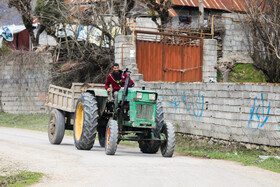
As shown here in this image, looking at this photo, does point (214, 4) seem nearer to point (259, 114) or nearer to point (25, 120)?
point (25, 120)

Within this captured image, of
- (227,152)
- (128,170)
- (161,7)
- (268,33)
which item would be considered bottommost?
(227,152)

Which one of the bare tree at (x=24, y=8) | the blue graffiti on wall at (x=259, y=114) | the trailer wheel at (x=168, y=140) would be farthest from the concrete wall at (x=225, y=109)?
the bare tree at (x=24, y=8)

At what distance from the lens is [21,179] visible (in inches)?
356

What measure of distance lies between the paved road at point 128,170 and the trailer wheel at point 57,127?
2.54 m

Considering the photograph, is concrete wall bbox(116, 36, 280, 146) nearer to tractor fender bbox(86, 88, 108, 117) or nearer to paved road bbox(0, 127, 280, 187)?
paved road bbox(0, 127, 280, 187)

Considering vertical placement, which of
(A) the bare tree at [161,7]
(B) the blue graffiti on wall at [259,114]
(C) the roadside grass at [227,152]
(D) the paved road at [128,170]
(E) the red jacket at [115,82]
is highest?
(A) the bare tree at [161,7]

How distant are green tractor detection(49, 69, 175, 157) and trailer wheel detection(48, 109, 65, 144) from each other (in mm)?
1339

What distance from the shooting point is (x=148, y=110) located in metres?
12.8

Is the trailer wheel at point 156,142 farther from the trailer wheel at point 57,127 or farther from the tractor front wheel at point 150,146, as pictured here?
the trailer wheel at point 57,127

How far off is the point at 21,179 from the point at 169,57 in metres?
14.9

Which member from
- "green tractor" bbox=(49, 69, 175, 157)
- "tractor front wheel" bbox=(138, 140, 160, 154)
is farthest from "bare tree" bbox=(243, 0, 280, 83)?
"green tractor" bbox=(49, 69, 175, 157)

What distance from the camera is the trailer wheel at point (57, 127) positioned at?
51.4 feet

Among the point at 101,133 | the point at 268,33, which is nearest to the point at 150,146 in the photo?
the point at 101,133

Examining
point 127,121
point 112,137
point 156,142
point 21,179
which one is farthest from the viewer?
point 156,142
